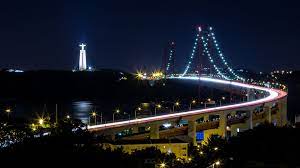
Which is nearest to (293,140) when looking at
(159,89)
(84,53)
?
(159,89)

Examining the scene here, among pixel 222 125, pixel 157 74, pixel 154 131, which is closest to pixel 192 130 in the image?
pixel 154 131

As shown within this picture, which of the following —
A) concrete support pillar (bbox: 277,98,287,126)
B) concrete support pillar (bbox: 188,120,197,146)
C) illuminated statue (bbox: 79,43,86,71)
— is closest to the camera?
concrete support pillar (bbox: 188,120,197,146)

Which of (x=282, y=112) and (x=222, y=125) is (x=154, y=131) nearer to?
(x=222, y=125)

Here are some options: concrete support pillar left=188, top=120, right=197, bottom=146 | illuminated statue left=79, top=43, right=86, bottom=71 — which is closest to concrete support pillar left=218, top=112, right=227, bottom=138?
concrete support pillar left=188, top=120, right=197, bottom=146

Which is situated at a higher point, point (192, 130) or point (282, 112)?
point (282, 112)

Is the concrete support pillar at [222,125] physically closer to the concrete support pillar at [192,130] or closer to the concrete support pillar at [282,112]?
the concrete support pillar at [192,130]

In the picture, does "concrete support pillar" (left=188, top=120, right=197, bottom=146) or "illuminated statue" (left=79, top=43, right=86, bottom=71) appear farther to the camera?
"illuminated statue" (left=79, top=43, right=86, bottom=71)

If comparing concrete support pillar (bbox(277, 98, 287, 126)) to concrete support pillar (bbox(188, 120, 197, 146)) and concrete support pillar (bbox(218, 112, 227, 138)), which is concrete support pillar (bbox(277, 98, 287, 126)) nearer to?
concrete support pillar (bbox(218, 112, 227, 138))

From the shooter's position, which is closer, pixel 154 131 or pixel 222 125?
pixel 154 131

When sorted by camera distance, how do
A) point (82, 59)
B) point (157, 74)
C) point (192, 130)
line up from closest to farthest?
point (192, 130), point (157, 74), point (82, 59)

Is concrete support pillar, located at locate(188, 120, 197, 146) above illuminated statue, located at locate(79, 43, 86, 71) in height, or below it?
below

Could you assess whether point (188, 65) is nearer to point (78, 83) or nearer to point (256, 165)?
point (78, 83)

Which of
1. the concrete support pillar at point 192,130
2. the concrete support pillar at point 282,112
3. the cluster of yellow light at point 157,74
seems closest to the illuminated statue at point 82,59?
the cluster of yellow light at point 157,74
